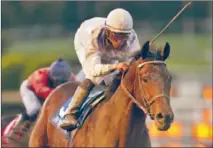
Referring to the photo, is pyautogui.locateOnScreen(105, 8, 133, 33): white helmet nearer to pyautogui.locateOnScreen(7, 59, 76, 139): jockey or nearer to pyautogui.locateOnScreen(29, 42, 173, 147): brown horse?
pyautogui.locateOnScreen(29, 42, 173, 147): brown horse

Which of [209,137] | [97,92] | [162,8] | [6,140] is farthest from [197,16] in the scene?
[97,92]

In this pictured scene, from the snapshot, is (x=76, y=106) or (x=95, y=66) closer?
(x=95, y=66)

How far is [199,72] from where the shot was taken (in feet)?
82.4

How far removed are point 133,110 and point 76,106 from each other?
642 millimetres

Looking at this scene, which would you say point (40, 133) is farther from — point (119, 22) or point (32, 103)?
point (119, 22)

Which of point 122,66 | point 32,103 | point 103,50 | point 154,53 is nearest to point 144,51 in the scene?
point 154,53

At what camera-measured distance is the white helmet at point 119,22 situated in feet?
28.7

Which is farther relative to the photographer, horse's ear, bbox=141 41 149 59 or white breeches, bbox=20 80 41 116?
white breeches, bbox=20 80 41 116

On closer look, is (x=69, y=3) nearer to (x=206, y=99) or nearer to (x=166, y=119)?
(x=206, y=99)

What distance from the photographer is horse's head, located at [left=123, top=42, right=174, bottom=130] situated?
7898 millimetres

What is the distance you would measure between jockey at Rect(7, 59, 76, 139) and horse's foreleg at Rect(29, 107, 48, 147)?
844 mm

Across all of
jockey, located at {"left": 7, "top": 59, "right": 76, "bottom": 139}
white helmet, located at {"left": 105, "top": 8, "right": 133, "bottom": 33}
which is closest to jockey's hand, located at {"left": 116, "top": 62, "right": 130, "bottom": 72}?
white helmet, located at {"left": 105, "top": 8, "right": 133, "bottom": 33}

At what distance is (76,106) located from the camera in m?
9.05

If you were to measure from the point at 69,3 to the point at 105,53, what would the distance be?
25.2 metres
